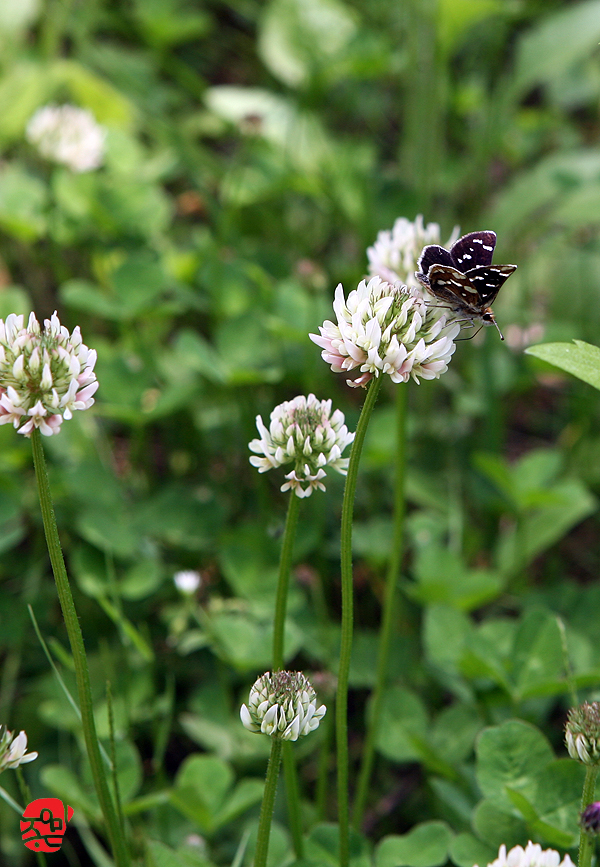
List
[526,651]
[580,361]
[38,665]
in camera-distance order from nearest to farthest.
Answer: [580,361], [526,651], [38,665]

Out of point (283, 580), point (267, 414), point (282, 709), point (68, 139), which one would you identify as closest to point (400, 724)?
point (283, 580)

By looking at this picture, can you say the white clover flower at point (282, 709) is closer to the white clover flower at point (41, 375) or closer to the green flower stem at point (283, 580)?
the green flower stem at point (283, 580)

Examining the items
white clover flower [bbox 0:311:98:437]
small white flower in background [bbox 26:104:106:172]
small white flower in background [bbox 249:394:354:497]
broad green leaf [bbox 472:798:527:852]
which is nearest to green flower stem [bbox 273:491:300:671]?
small white flower in background [bbox 249:394:354:497]

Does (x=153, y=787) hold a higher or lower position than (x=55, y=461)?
lower

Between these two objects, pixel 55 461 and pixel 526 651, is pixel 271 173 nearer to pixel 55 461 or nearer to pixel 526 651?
pixel 55 461

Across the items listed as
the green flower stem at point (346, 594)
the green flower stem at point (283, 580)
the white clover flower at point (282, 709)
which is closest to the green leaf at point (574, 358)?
the green flower stem at point (346, 594)

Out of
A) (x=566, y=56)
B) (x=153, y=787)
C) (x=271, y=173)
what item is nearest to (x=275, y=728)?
(x=153, y=787)

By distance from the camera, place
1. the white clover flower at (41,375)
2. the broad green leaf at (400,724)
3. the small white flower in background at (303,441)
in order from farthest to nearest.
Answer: the broad green leaf at (400,724) < the small white flower in background at (303,441) < the white clover flower at (41,375)
